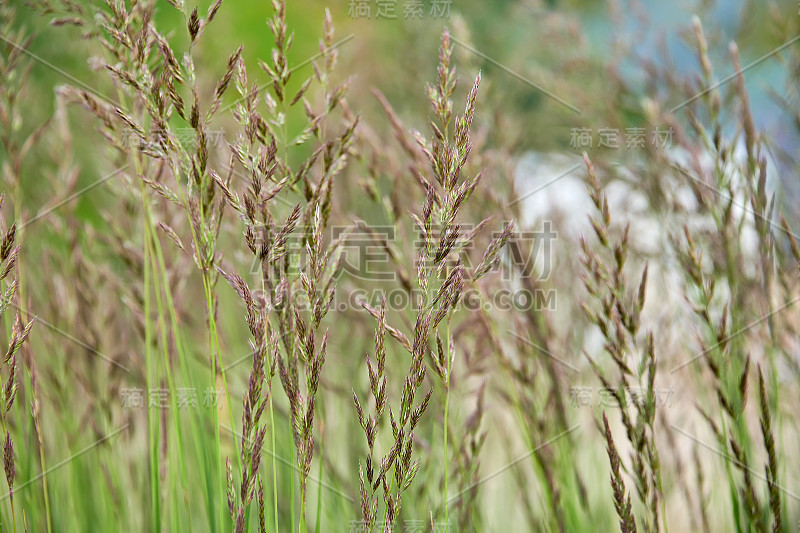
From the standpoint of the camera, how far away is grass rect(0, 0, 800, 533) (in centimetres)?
74

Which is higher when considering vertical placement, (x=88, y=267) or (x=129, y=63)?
(x=129, y=63)

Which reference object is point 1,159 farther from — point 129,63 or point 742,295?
point 742,295

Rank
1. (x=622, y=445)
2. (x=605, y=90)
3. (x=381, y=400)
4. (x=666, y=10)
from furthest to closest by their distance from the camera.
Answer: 1. (x=666, y=10)
2. (x=622, y=445)
3. (x=605, y=90)
4. (x=381, y=400)

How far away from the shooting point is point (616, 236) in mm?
1980

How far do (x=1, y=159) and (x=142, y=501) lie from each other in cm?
286

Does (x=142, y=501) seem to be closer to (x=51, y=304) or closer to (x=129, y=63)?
(x=51, y=304)

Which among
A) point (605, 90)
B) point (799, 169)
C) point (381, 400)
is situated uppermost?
point (605, 90)

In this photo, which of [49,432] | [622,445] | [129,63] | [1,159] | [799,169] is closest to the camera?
[129,63]

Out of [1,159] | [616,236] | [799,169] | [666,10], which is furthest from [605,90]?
[666,10]

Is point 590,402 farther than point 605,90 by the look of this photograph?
No

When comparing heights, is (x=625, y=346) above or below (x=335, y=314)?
below

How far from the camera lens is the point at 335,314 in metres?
1.69

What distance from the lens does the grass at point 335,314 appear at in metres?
0.74

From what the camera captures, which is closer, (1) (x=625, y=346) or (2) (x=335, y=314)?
(1) (x=625, y=346)
